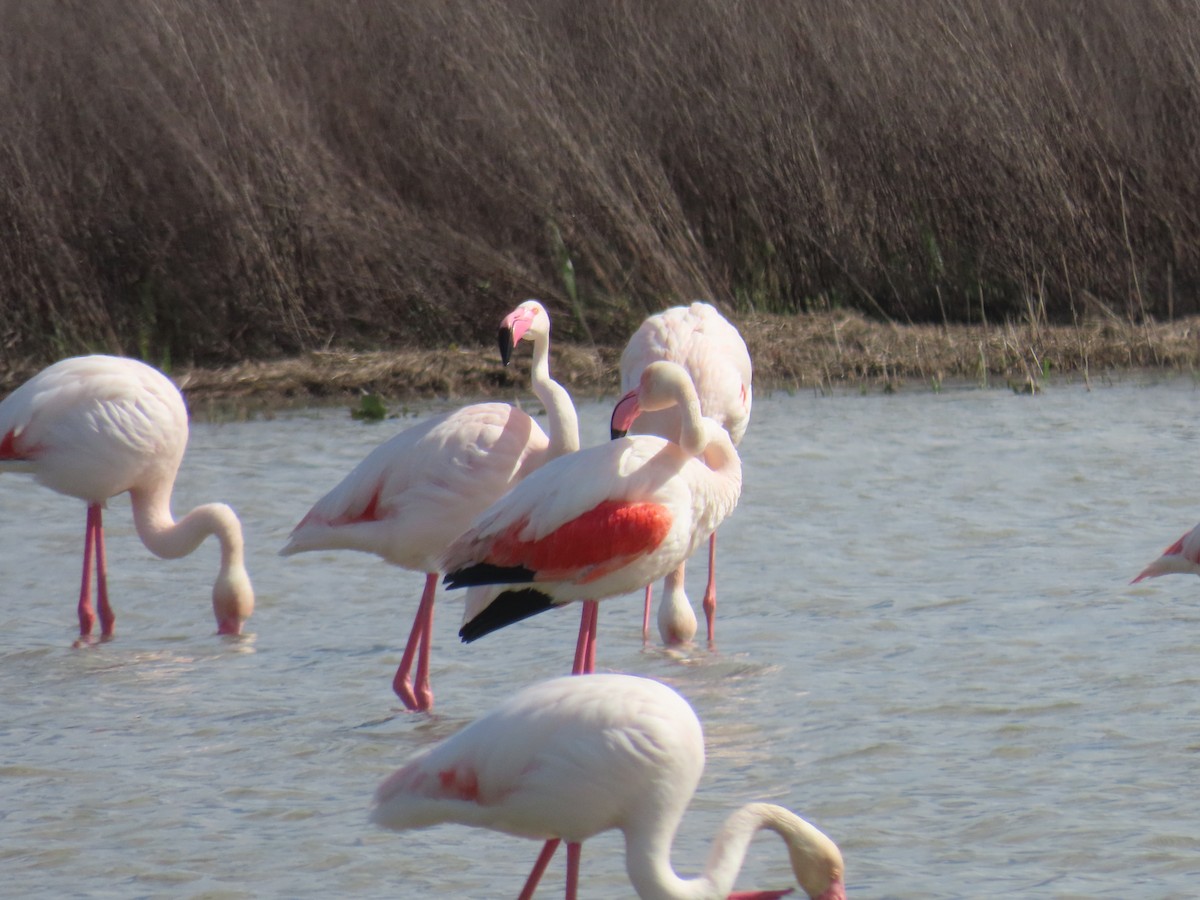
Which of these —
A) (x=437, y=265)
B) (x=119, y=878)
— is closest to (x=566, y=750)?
(x=119, y=878)

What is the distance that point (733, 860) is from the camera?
275 centimetres

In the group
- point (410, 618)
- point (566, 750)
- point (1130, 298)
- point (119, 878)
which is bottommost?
point (1130, 298)

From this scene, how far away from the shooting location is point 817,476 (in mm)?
7109

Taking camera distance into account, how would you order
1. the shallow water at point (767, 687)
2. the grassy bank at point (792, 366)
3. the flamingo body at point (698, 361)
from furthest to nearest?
1. the grassy bank at point (792, 366)
2. the flamingo body at point (698, 361)
3. the shallow water at point (767, 687)

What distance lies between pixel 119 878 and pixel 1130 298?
7.13 m

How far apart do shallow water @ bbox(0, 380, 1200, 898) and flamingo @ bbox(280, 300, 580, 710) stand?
1.01 feet

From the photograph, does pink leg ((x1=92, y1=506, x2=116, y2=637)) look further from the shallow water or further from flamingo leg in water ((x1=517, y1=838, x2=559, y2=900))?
flamingo leg in water ((x1=517, y1=838, x2=559, y2=900))

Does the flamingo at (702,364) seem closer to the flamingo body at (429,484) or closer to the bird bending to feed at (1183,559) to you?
the flamingo body at (429,484)

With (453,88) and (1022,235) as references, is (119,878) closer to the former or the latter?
(453,88)

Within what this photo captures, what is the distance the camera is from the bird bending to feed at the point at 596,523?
405cm

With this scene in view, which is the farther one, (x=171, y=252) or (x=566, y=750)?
(x=171, y=252)

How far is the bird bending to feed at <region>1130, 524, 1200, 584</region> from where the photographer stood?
4.34 meters

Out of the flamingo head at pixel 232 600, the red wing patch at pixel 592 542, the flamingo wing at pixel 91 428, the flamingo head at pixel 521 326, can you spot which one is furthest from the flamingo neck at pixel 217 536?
the red wing patch at pixel 592 542

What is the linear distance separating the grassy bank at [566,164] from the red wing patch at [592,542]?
197 inches
